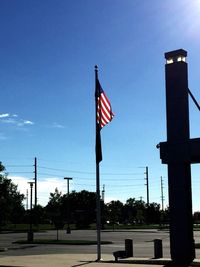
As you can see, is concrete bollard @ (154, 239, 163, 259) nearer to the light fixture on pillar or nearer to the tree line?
the light fixture on pillar

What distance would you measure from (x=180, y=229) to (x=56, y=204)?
105993mm

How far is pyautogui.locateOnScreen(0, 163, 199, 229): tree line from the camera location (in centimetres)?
3316

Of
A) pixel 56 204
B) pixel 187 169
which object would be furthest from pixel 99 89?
pixel 56 204

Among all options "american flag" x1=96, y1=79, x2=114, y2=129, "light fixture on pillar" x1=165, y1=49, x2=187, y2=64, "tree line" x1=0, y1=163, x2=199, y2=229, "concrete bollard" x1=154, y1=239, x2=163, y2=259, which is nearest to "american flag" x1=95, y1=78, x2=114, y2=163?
"american flag" x1=96, y1=79, x2=114, y2=129

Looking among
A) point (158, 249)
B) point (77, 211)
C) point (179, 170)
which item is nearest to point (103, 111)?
point (158, 249)

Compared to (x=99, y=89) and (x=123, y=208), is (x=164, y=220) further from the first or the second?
(x=99, y=89)

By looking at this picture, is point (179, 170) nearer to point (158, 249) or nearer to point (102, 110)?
point (158, 249)

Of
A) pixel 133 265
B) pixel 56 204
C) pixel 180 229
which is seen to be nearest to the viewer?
pixel 180 229

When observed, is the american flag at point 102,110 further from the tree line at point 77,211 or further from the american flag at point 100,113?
the tree line at point 77,211

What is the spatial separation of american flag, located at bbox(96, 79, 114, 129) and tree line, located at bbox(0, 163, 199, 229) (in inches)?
428

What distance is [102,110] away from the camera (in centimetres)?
2356

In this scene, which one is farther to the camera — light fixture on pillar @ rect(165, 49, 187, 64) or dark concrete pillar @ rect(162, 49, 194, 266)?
light fixture on pillar @ rect(165, 49, 187, 64)

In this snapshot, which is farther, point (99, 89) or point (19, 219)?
point (19, 219)

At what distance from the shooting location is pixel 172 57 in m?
18.8
